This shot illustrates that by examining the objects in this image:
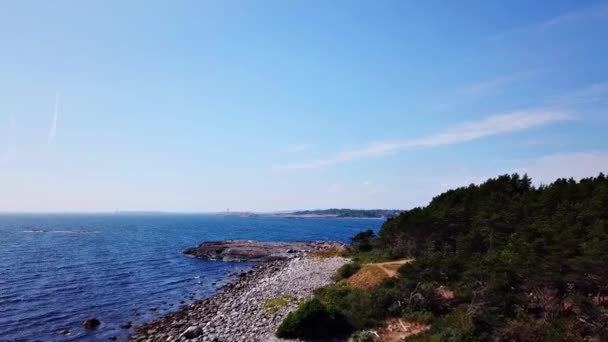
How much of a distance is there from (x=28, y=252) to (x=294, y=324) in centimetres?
8671

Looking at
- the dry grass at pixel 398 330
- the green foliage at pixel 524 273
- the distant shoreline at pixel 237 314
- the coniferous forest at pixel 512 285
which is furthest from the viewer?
the distant shoreline at pixel 237 314

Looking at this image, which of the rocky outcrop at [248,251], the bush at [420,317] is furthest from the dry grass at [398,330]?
the rocky outcrop at [248,251]

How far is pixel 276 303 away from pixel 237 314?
3481 mm

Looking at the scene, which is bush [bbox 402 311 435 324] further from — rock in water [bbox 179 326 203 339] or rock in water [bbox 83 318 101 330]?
rock in water [bbox 83 318 101 330]

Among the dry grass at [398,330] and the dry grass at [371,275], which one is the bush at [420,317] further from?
the dry grass at [371,275]

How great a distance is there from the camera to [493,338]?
2280 centimetres

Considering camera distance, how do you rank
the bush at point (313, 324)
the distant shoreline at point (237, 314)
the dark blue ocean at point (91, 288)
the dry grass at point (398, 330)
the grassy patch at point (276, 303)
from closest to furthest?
the dry grass at point (398, 330) → the bush at point (313, 324) → the distant shoreline at point (237, 314) → the grassy patch at point (276, 303) → the dark blue ocean at point (91, 288)

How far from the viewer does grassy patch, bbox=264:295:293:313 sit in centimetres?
3451

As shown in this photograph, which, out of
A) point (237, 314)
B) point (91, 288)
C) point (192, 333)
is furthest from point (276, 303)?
point (91, 288)

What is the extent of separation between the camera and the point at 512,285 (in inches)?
1077

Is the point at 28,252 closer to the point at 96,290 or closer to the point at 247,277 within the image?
the point at 96,290

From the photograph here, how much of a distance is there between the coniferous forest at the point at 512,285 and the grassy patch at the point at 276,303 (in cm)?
338

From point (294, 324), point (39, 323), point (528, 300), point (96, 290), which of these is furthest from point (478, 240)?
point (96, 290)

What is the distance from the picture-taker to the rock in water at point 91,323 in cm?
3735
